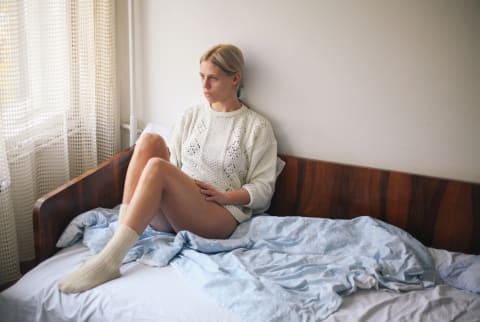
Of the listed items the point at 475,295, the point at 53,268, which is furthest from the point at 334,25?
the point at 53,268

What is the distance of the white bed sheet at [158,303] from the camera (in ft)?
4.71

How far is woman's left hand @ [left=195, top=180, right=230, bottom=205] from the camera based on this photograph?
6.02ft

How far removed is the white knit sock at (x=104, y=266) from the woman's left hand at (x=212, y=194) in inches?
12.8

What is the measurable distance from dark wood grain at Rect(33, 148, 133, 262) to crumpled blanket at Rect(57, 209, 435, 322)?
5 centimetres

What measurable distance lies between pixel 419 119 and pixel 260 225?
691 mm

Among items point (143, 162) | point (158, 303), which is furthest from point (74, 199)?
point (158, 303)

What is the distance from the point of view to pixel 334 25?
1910 mm

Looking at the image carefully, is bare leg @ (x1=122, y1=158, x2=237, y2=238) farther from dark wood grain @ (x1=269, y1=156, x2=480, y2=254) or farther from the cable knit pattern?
dark wood grain @ (x1=269, y1=156, x2=480, y2=254)

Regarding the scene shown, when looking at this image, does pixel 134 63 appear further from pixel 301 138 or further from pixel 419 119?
pixel 419 119

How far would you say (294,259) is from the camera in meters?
1.67

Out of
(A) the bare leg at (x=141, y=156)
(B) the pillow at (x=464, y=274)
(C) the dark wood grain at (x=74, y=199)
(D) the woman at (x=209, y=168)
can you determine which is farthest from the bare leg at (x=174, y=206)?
(B) the pillow at (x=464, y=274)

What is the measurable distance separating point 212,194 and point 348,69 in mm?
691

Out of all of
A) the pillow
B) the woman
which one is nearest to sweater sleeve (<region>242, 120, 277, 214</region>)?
the woman

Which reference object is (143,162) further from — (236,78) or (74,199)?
(236,78)
